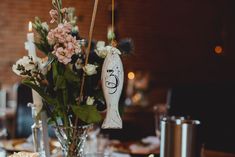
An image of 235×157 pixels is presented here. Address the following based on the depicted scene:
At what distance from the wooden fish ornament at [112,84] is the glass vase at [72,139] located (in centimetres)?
12

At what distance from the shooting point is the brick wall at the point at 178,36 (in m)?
5.33

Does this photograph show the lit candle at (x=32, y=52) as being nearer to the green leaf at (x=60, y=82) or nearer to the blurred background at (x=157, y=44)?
the green leaf at (x=60, y=82)

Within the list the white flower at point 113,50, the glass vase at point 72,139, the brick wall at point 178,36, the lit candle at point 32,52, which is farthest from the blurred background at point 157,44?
the white flower at point 113,50

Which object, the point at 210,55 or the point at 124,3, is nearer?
the point at 124,3

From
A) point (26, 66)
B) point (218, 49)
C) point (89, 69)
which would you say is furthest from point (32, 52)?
point (218, 49)

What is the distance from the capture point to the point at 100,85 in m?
1.48

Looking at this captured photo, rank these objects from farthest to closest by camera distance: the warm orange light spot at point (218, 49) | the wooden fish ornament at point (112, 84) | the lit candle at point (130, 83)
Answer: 1. the warm orange light spot at point (218, 49)
2. the lit candle at point (130, 83)
3. the wooden fish ornament at point (112, 84)

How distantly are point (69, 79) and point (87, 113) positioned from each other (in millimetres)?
127

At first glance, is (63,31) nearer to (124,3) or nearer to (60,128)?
(60,128)

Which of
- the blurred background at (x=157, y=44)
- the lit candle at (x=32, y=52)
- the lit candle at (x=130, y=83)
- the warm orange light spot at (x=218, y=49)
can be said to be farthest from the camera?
the warm orange light spot at (x=218, y=49)

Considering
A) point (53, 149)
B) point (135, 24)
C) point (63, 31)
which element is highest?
point (135, 24)

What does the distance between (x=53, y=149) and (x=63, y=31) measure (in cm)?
94

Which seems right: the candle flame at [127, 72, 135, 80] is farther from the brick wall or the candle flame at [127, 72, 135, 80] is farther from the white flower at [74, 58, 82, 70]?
the white flower at [74, 58, 82, 70]

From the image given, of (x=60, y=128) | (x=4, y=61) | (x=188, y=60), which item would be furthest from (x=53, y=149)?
(x=188, y=60)
